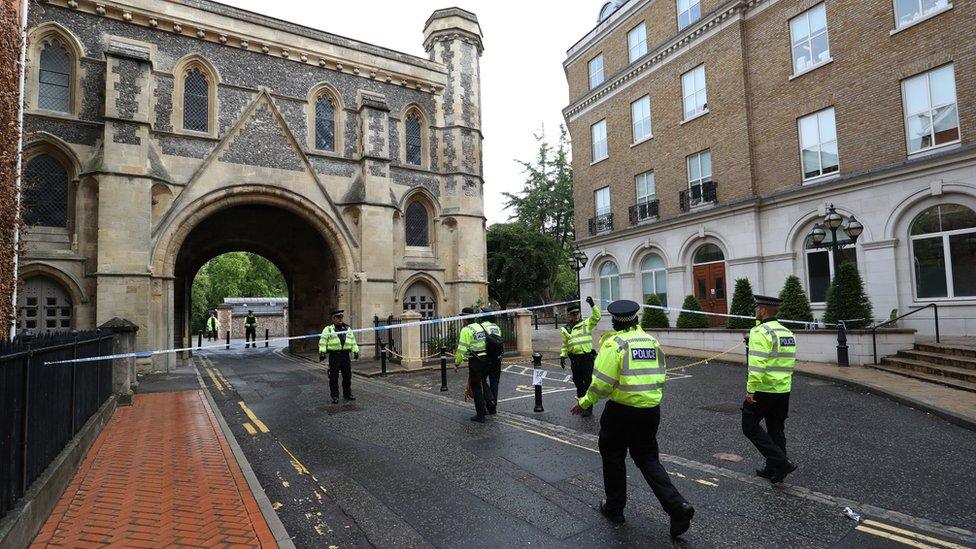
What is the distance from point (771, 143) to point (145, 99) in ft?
69.5

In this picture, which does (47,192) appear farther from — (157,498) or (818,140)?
(818,140)

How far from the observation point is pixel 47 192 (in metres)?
15.6

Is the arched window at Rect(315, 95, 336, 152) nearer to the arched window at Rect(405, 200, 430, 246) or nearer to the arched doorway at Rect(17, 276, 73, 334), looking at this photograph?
the arched window at Rect(405, 200, 430, 246)

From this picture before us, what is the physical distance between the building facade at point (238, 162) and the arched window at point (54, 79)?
4 centimetres

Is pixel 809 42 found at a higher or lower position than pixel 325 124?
higher

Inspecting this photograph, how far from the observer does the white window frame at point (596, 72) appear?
25.5 metres

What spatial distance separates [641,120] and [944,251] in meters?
12.7

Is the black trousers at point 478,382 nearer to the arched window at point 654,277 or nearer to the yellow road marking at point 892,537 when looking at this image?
the yellow road marking at point 892,537

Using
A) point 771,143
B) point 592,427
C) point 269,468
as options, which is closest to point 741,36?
point 771,143

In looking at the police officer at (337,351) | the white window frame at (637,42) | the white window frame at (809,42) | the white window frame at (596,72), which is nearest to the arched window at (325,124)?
the police officer at (337,351)

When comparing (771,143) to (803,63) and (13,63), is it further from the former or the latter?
(13,63)

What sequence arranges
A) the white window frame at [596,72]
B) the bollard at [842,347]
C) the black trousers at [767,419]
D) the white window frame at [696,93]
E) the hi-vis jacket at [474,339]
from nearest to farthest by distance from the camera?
the black trousers at [767,419]
the hi-vis jacket at [474,339]
the bollard at [842,347]
the white window frame at [696,93]
the white window frame at [596,72]

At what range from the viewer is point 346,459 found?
6227 mm

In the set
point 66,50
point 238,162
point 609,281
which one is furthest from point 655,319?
point 66,50
